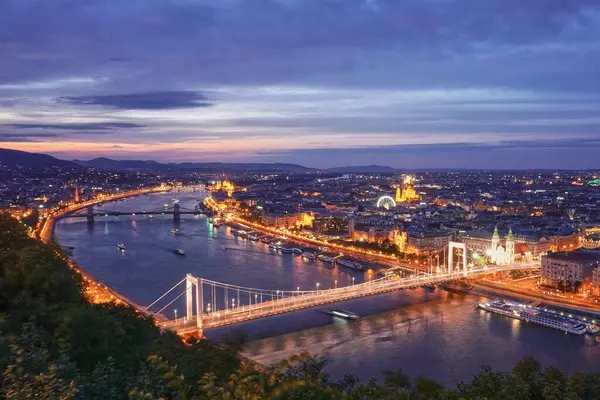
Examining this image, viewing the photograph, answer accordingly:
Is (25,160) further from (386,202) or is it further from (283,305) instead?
(283,305)

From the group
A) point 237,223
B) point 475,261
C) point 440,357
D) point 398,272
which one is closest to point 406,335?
point 440,357

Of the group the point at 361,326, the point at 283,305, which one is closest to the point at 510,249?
the point at 361,326

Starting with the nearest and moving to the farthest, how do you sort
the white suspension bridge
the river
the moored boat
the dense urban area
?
the dense urban area → the river → the white suspension bridge → the moored boat

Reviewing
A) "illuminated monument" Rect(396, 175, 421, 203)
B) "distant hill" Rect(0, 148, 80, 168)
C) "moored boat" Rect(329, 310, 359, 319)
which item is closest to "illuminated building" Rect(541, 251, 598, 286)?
"moored boat" Rect(329, 310, 359, 319)

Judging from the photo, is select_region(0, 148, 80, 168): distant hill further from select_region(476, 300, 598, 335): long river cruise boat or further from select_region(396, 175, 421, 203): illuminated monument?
select_region(476, 300, 598, 335): long river cruise boat

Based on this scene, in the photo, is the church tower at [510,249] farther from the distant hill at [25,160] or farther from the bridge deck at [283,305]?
the distant hill at [25,160]

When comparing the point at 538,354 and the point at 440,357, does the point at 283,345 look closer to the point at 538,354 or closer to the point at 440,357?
the point at 440,357
